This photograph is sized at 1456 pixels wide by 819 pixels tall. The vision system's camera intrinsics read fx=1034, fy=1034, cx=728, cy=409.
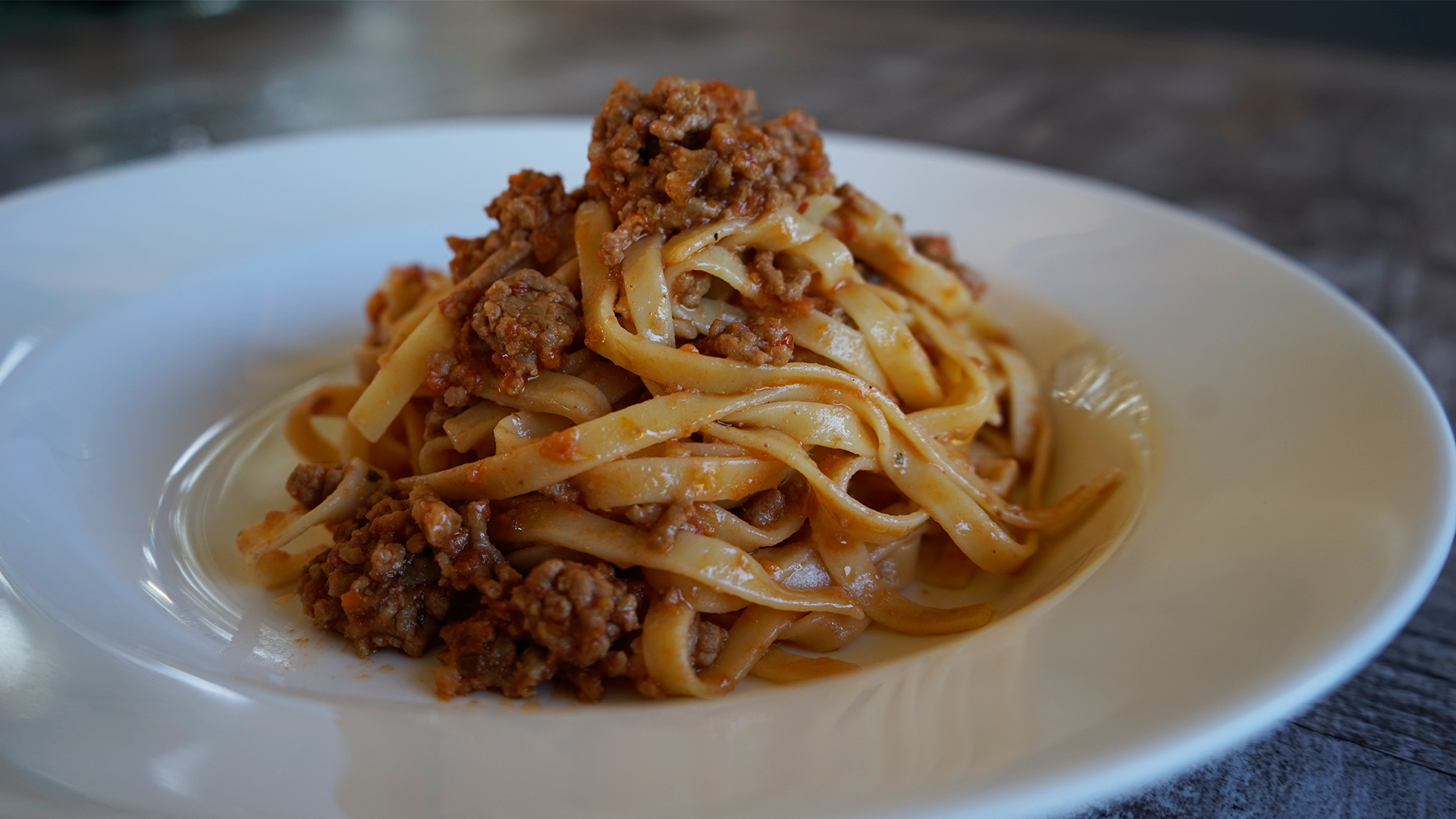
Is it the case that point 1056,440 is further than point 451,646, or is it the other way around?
point 1056,440

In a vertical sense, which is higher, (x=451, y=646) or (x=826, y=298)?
(x=826, y=298)

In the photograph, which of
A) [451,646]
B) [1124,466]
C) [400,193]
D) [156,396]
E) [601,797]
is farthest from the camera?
[400,193]

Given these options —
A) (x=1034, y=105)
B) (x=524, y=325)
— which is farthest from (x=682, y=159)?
(x=1034, y=105)

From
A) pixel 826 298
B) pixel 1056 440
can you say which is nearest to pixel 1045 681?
pixel 826 298

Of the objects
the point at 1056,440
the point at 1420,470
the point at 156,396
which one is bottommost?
the point at 1056,440

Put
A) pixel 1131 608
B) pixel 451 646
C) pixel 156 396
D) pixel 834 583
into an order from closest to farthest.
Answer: pixel 1131 608 < pixel 451 646 < pixel 834 583 < pixel 156 396

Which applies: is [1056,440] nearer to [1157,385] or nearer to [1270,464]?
[1157,385]

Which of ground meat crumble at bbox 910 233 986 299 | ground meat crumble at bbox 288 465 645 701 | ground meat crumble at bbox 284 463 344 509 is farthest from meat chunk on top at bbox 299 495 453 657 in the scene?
ground meat crumble at bbox 910 233 986 299

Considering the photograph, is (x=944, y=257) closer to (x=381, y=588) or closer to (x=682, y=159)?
(x=682, y=159)
